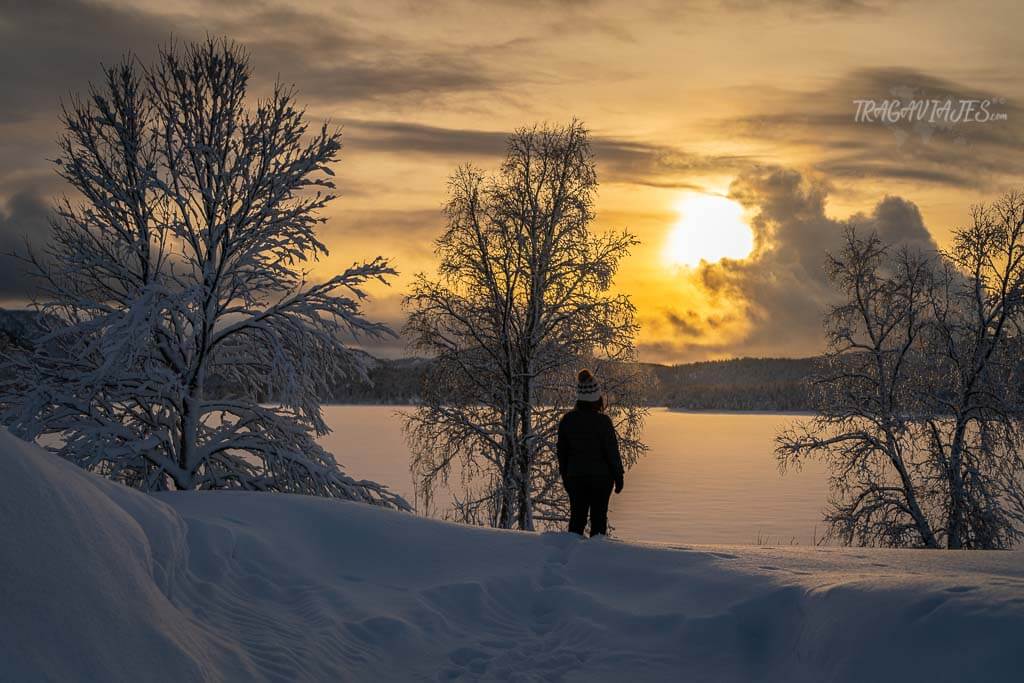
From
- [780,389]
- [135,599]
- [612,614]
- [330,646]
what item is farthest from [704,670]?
[780,389]

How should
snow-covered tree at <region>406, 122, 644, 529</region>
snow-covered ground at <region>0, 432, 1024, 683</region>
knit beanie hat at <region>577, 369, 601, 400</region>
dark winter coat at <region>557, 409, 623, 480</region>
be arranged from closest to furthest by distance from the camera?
1. snow-covered ground at <region>0, 432, 1024, 683</region>
2. dark winter coat at <region>557, 409, 623, 480</region>
3. knit beanie hat at <region>577, 369, 601, 400</region>
4. snow-covered tree at <region>406, 122, 644, 529</region>

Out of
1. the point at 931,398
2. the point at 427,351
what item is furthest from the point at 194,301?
the point at 931,398

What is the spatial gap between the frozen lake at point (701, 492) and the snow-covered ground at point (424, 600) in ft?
31.9

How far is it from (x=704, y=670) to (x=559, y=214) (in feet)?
52.7

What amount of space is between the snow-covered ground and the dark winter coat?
84 centimetres

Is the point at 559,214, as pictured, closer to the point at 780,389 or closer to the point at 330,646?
the point at 330,646

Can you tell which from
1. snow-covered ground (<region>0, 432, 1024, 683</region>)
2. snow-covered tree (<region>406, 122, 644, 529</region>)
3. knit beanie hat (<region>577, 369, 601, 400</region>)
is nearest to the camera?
snow-covered ground (<region>0, 432, 1024, 683</region>)

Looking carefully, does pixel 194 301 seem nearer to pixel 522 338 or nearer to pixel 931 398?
pixel 522 338

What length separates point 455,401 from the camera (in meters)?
20.8

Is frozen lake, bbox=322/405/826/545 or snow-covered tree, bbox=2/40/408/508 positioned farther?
frozen lake, bbox=322/405/826/545

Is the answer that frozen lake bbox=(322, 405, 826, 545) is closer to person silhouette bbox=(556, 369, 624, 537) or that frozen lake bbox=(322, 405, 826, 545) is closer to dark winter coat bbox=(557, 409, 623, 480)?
person silhouette bbox=(556, 369, 624, 537)

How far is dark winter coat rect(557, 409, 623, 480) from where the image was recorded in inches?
362

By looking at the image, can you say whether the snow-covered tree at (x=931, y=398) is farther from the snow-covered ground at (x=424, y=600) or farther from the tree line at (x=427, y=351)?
the snow-covered ground at (x=424, y=600)

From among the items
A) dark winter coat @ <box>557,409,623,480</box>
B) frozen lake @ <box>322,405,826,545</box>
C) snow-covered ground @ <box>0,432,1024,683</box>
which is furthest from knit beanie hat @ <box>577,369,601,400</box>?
frozen lake @ <box>322,405,826,545</box>
